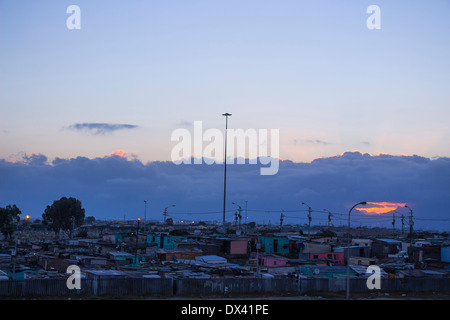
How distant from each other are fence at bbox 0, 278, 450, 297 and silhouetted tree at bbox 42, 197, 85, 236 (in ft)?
343

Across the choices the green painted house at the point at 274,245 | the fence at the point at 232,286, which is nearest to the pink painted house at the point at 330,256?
the green painted house at the point at 274,245

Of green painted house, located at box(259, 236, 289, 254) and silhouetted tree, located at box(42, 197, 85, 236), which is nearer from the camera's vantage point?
green painted house, located at box(259, 236, 289, 254)

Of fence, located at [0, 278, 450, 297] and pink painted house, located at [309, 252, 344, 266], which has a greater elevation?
fence, located at [0, 278, 450, 297]

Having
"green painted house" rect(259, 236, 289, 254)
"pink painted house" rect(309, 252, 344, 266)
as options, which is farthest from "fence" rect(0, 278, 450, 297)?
"green painted house" rect(259, 236, 289, 254)

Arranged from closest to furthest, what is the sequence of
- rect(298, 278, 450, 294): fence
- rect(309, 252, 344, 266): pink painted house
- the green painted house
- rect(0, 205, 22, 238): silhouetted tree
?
rect(298, 278, 450, 294): fence → rect(309, 252, 344, 266): pink painted house → the green painted house → rect(0, 205, 22, 238): silhouetted tree

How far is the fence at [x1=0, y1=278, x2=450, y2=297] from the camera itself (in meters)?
34.1

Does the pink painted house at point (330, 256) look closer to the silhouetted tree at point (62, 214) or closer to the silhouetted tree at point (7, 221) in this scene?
the silhouetted tree at point (7, 221)

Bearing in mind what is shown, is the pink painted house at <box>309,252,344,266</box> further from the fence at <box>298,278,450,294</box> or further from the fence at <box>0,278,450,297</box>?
the fence at <box>0,278,450,297</box>

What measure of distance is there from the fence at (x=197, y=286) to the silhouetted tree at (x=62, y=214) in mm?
104561

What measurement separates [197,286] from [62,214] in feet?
354

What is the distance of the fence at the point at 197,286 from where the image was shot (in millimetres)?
34094

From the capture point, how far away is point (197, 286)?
123ft

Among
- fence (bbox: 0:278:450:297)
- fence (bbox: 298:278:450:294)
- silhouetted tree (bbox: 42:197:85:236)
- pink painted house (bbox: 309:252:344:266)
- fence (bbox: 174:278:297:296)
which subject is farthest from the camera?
silhouetted tree (bbox: 42:197:85:236)
